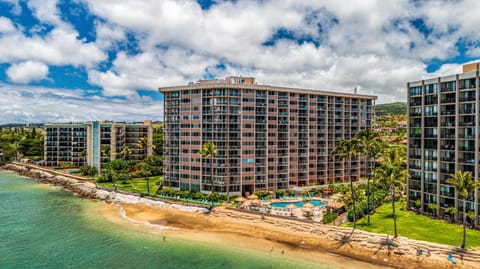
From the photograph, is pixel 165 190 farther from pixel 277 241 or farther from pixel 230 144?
pixel 277 241

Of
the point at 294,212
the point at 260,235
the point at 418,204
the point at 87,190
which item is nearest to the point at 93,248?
the point at 260,235

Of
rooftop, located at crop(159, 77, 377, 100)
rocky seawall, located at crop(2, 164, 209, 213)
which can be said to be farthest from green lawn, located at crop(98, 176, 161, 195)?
rooftop, located at crop(159, 77, 377, 100)

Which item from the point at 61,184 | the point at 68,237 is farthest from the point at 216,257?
the point at 61,184

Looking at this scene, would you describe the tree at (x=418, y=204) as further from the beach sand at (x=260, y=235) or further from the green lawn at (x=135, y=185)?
the green lawn at (x=135, y=185)

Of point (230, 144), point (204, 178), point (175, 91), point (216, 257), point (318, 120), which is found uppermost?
point (175, 91)

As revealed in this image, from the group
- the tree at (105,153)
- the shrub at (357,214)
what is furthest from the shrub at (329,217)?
the tree at (105,153)

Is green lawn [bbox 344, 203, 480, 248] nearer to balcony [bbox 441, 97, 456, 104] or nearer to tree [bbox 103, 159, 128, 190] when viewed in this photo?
balcony [bbox 441, 97, 456, 104]

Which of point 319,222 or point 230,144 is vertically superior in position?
point 230,144
